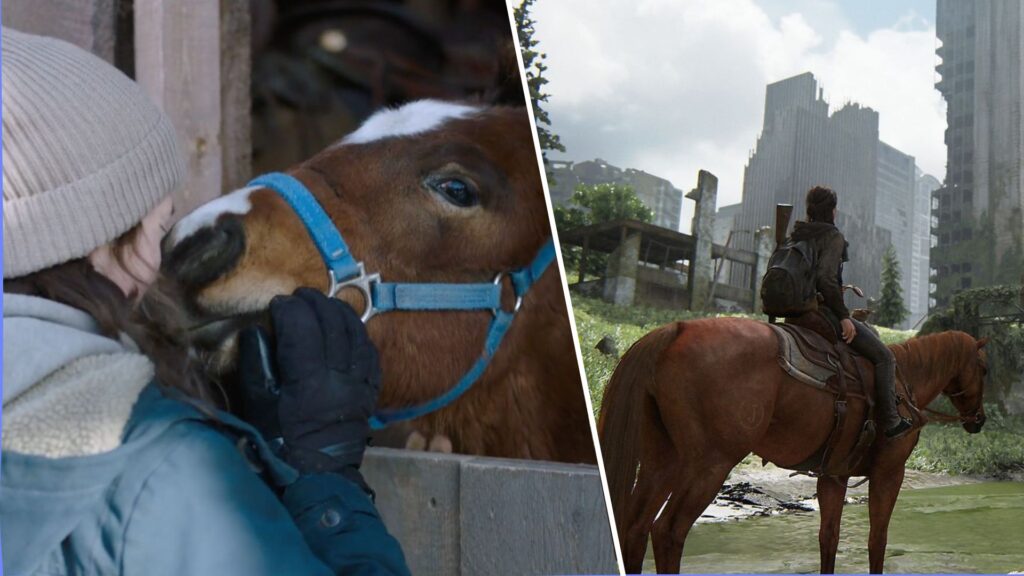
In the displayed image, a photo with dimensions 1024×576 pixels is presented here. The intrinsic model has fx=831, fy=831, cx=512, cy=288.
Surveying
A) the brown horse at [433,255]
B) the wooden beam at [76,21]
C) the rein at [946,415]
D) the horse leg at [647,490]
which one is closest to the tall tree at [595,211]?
the brown horse at [433,255]

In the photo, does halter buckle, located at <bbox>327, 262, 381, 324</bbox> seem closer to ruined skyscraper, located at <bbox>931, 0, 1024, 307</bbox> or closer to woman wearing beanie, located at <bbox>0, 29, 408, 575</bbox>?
woman wearing beanie, located at <bbox>0, 29, 408, 575</bbox>

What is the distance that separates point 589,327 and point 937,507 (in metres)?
0.62

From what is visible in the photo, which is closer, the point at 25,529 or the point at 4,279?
the point at 25,529

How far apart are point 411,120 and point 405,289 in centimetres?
25

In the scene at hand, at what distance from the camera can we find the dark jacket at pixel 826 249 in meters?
→ 1.31

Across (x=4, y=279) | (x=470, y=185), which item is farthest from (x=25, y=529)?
(x=470, y=185)

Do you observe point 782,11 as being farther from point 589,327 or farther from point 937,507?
point 937,507

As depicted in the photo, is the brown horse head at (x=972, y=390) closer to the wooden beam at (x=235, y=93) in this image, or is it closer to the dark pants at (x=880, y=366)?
the dark pants at (x=880, y=366)

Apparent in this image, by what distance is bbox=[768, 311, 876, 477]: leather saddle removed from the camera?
4.46ft

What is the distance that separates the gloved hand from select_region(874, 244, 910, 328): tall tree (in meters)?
0.83

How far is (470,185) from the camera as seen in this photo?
1.21 meters

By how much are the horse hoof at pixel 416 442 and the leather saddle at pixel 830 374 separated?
61 cm

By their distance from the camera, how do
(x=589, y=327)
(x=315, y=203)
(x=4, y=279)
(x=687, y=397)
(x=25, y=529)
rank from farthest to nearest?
(x=687, y=397)
(x=589, y=327)
(x=315, y=203)
(x=4, y=279)
(x=25, y=529)

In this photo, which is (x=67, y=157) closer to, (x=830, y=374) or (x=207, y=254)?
(x=207, y=254)
